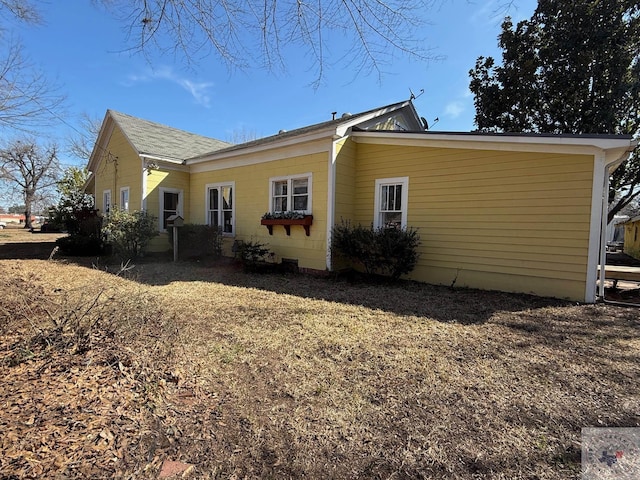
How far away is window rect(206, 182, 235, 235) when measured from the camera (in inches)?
403

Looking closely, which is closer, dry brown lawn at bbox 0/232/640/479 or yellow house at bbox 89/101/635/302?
dry brown lawn at bbox 0/232/640/479

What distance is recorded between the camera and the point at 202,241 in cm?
996

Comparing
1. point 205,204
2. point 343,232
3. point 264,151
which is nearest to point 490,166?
point 343,232

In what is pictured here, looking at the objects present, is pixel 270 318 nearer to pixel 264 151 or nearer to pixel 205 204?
pixel 264 151

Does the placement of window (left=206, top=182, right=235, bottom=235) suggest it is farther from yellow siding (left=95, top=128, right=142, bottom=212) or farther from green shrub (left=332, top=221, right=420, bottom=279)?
green shrub (left=332, top=221, right=420, bottom=279)

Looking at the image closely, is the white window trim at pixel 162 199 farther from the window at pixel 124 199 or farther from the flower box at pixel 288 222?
the flower box at pixel 288 222

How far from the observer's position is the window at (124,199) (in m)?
12.2

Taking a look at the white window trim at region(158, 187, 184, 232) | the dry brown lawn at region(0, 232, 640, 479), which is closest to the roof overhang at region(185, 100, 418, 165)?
the white window trim at region(158, 187, 184, 232)

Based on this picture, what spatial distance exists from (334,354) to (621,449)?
220 cm

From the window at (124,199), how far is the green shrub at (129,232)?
9.08ft
